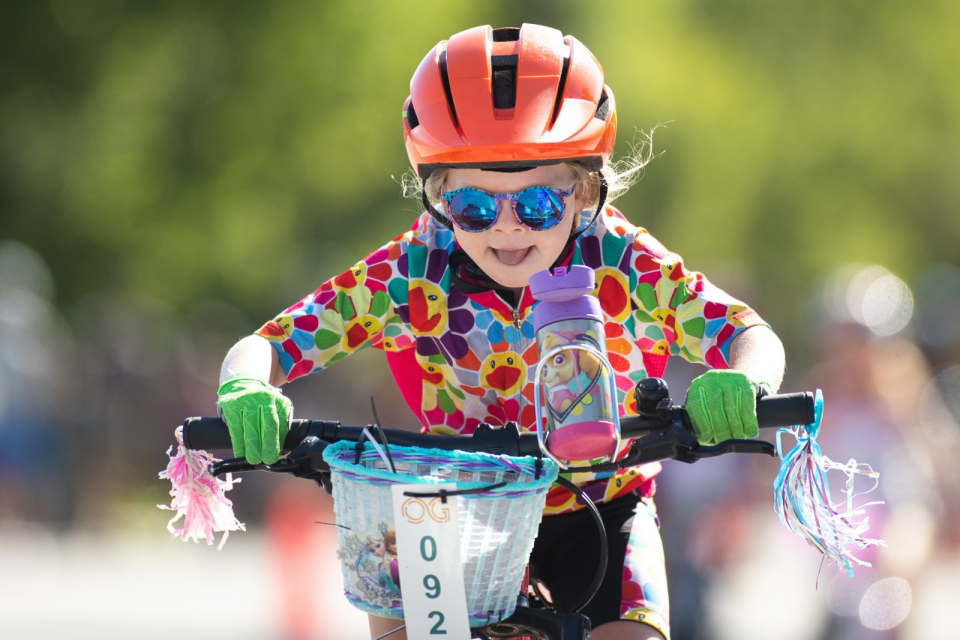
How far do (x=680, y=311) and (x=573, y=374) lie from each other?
945 mm

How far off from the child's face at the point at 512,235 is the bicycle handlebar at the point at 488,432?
715 millimetres

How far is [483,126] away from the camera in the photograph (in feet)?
10.6

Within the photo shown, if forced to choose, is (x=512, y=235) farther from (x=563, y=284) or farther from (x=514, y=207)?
(x=563, y=284)

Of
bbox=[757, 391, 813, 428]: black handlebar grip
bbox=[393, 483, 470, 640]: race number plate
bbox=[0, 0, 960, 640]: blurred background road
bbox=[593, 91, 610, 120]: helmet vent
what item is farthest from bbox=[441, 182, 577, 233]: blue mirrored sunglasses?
bbox=[0, 0, 960, 640]: blurred background road

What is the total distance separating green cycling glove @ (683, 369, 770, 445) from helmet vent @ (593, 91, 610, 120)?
1.02 metres

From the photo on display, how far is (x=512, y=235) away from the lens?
3.28m

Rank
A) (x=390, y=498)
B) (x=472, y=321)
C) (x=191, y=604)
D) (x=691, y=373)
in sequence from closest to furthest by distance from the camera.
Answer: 1. (x=390, y=498)
2. (x=472, y=321)
3. (x=691, y=373)
4. (x=191, y=604)

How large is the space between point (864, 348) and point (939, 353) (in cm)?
287

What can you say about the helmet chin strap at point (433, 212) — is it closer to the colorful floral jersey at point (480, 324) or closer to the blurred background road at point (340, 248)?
the colorful floral jersey at point (480, 324)

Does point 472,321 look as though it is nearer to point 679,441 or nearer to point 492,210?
point 492,210

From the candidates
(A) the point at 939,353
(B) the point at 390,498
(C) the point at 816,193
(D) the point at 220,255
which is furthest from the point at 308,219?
(B) the point at 390,498

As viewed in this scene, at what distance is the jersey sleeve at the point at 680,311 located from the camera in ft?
10.8

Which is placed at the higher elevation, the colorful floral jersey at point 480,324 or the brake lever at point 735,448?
the colorful floral jersey at point 480,324

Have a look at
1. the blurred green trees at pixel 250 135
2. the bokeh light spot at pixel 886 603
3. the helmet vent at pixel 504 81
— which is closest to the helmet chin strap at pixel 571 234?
the helmet vent at pixel 504 81
